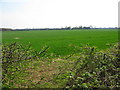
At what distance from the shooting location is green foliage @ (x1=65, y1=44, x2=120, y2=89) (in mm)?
3340

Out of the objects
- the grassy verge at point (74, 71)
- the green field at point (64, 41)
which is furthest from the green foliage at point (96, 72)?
the green field at point (64, 41)

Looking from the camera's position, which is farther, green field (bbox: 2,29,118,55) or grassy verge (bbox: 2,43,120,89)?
green field (bbox: 2,29,118,55)

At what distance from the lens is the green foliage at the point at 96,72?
3.34 meters

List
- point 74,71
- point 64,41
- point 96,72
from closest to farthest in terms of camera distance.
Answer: point 96,72, point 74,71, point 64,41

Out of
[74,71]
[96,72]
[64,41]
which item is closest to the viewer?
[96,72]

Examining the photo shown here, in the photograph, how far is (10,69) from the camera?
144 inches

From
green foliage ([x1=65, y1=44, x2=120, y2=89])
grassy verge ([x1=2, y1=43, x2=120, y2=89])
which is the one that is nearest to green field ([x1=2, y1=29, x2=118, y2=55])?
green foliage ([x1=65, y1=44, x2=120, y2=89])

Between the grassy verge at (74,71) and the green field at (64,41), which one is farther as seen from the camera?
the green field at (64,41)

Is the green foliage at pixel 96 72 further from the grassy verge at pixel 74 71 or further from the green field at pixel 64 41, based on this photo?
the green field at pixel 64 41

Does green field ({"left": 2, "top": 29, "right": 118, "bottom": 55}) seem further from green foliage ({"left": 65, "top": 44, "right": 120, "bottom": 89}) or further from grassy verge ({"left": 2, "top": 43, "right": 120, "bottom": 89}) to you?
grassy verge ({"left": 2, "top": 43, "right": 120, "bottom": 89})

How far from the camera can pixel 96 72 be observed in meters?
3.66

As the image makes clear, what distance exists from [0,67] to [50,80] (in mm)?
2021

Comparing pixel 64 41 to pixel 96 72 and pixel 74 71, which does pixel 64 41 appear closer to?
pixel 74 71

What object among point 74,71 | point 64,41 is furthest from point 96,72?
point 64,41
